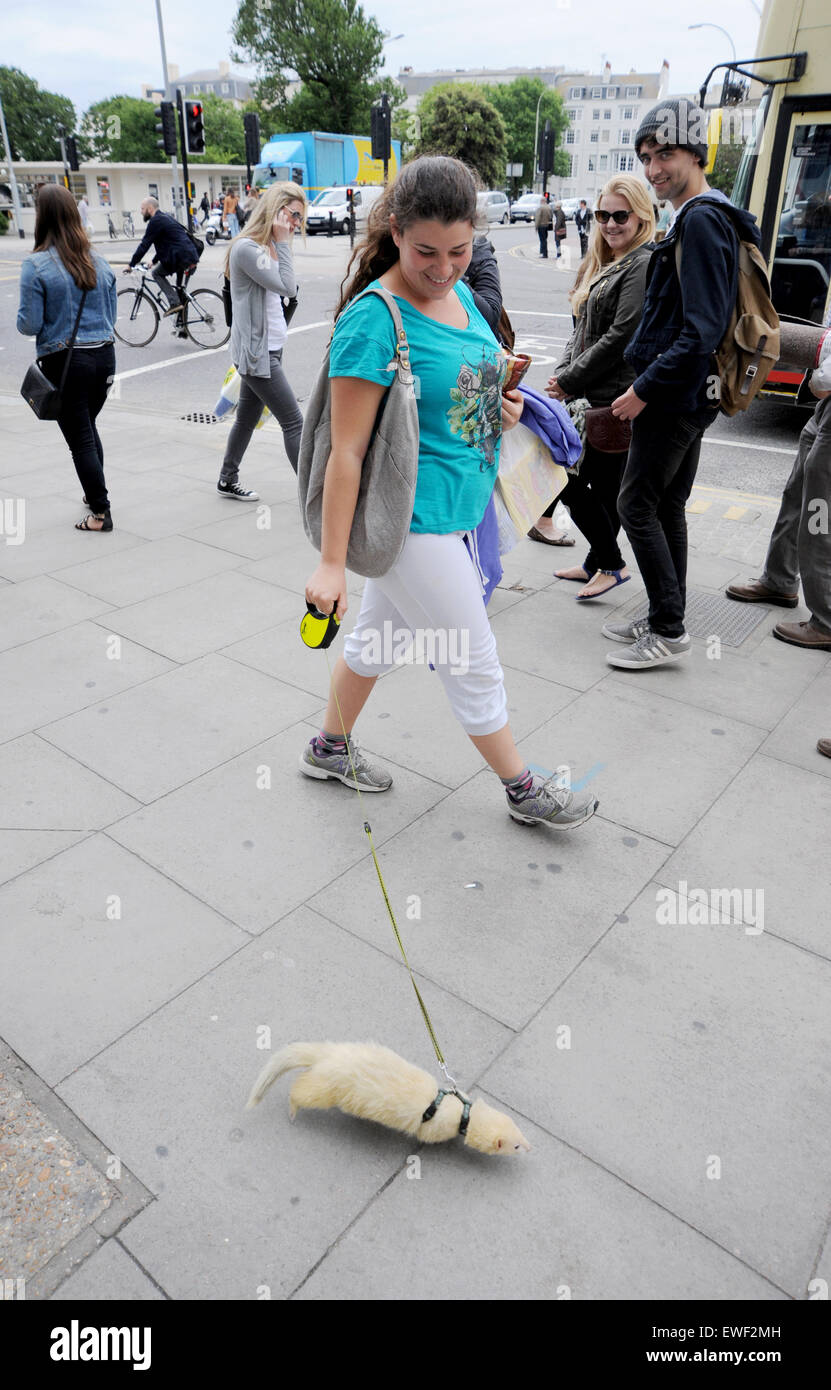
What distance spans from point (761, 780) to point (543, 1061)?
1604 millimetres

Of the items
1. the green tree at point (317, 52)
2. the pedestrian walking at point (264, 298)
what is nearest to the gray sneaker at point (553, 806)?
the pedestrian walking at point (264, 298)

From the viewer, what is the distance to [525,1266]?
68.1 inches

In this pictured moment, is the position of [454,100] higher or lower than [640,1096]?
higher

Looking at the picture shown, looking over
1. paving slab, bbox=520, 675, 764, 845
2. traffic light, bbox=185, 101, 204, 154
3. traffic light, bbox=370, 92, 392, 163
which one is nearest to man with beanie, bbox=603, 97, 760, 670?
paving slab, bbox=520, 675, 764, 845

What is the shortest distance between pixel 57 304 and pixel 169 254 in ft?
27.8

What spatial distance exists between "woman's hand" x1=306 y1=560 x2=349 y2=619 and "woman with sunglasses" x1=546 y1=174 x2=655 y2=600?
2.39 metres

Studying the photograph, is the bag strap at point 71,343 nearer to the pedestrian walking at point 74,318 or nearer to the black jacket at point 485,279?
the pedestrian walking at point 74,318

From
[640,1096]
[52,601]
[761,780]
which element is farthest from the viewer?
[52,601]

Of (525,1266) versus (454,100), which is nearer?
(525,1266)

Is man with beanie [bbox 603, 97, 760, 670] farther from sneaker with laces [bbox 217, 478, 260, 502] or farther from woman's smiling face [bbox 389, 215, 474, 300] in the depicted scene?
sneaker with laces [bbox 217, 478, 260, 502]

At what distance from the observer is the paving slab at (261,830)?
2.71 metres
